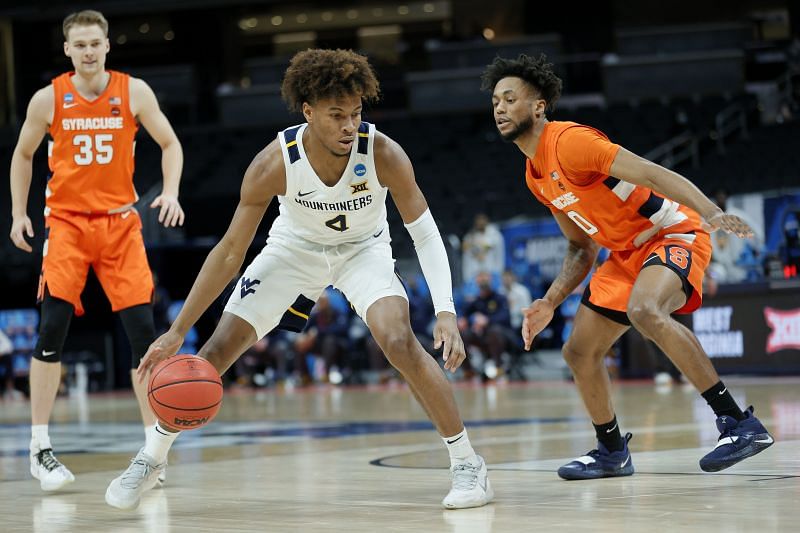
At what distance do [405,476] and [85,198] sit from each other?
2193mm

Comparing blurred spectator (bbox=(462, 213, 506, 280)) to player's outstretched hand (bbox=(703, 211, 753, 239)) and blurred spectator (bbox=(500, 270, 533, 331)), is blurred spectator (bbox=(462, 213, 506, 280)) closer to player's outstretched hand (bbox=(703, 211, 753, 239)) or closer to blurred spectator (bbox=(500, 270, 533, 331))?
A: blurred spectator (bbox=(500, 270, 533, 331))

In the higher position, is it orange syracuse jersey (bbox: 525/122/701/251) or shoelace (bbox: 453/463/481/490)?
orange syracuse jersey (bbox: 525/122/701/251)

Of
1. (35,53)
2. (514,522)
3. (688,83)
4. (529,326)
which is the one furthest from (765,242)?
(35,53)

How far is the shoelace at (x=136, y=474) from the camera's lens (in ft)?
16.0

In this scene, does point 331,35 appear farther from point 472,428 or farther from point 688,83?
point 472,428

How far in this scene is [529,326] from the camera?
5.49m

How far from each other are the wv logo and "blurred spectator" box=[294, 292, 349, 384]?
1198 centimetres

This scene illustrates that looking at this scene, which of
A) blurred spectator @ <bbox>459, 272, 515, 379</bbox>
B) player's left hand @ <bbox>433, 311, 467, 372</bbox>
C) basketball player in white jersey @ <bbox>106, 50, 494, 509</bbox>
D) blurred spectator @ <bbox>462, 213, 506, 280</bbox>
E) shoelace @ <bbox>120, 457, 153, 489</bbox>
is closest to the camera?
player's left hand @ <bbox>433, 311, 467, 372</bbox>

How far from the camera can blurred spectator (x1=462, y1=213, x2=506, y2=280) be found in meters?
17.8

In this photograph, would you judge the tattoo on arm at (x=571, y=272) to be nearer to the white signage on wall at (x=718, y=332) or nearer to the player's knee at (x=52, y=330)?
the player's knee at (x=52, y=330)

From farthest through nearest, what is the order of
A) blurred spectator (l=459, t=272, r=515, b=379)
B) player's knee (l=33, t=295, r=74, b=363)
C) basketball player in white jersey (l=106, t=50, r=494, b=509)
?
blurred spectator (l=459, t=272, r=515, b=379), player's knee (l=33, t=295, r=74, b=363), basketball player in white jersey (l=106, t=50, r=494, b=509)

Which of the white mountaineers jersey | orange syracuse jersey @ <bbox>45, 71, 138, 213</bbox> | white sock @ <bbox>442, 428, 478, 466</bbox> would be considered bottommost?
white sock @ <bbox>442, 428, 478, 466</bbox>

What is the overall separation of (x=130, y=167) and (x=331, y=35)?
2480cm

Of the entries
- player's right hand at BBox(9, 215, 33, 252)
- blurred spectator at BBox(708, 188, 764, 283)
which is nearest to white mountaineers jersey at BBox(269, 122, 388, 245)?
player's right hand at BBox(9, 215, 33, 252)
